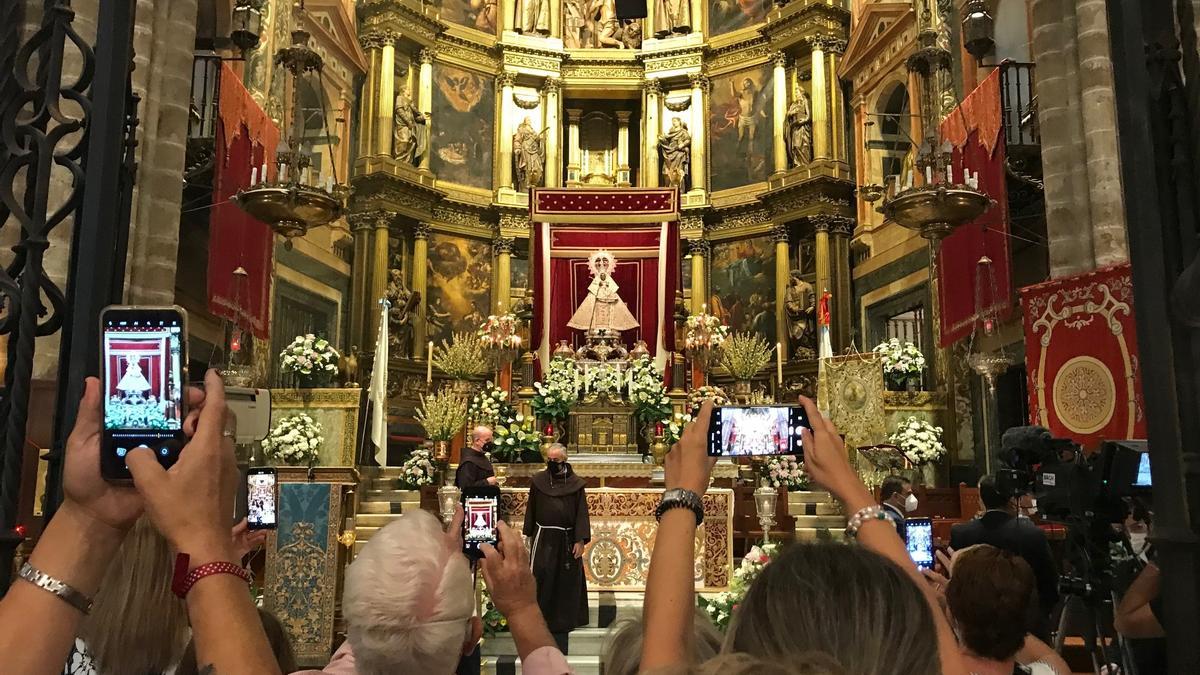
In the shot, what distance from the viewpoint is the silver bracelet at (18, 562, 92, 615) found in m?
1.48

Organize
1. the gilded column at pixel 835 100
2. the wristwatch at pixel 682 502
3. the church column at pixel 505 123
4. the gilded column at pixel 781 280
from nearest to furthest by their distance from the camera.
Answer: the wristwatch at pixel 682 502 < the gilded column at pixel 781 280 < the gilded column at pixel 835 100 < the church column at pixel 505 123

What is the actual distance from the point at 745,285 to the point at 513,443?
33.6 ft

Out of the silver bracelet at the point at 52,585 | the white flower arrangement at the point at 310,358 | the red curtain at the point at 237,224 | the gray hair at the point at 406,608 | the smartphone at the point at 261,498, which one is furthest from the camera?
the white flower arrangement at the point at 310,358

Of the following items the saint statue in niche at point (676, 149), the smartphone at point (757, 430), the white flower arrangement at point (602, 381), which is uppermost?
the saint statue in niche at point (676, 149)

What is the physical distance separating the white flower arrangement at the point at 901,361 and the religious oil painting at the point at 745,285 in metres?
5.21

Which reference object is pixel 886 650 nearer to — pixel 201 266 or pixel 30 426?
pixel 30 426

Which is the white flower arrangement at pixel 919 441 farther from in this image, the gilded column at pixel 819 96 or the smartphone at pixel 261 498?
the smartphone at pixel 261 498

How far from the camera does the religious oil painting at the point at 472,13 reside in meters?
20.5

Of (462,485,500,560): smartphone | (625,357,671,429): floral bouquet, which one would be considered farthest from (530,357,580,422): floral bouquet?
(462,485,500,560): smartphone

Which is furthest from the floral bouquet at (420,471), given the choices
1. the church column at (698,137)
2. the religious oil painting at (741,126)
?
the religious oil painting at (741,126)

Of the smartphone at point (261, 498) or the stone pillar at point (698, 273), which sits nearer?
the smartphone at point (261, 498)

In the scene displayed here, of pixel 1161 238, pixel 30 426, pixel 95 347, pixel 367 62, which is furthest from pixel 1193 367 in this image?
pixel 367 62

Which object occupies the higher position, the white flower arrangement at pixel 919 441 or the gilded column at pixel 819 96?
the gilded column at pixel 819 96

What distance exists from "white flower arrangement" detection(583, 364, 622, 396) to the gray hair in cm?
1077
